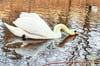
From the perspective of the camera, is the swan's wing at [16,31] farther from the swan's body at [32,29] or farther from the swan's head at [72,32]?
the swan's head at [72,32]

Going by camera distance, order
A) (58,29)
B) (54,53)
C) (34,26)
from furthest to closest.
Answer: (58,29)
(34,26)
(54,53)

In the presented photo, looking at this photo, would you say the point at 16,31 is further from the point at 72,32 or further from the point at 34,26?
the point at 72,32

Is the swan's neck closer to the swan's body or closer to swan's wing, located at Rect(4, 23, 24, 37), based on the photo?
the swan's body

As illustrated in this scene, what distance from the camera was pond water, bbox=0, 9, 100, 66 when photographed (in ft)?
22.9

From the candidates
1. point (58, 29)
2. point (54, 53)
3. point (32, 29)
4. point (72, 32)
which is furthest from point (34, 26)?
point (54, 53)

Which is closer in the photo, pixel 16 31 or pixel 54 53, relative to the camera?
pixel 54 53

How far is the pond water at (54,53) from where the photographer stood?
6969mm

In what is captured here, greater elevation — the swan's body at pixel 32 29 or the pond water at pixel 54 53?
the swan's body at pixel 32 29

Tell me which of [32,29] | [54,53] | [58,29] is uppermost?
[32,29]

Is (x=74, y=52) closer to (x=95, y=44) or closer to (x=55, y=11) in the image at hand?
(x=95, y=44)

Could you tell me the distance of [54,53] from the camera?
308 inches

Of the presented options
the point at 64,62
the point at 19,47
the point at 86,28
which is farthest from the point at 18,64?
the point at 86,28

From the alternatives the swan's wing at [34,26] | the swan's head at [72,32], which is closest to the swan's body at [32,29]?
the swan's wing at [34,26]

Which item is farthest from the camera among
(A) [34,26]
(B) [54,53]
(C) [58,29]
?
(C) [58,29]
